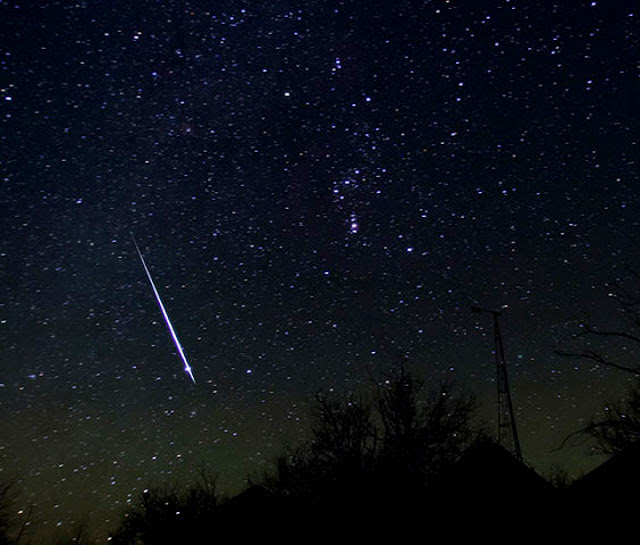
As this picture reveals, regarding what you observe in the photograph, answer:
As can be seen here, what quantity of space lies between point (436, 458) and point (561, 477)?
2713 centimetres

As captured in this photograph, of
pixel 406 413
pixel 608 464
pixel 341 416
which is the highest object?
pixel 341 416

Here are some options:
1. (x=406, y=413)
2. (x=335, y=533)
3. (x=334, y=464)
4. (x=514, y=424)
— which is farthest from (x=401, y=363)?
(x=335, y=533)

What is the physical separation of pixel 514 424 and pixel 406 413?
7871 millimetres

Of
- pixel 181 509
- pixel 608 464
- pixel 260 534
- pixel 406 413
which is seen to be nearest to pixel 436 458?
pixel 406 413

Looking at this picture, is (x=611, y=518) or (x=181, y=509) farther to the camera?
(x=181, y=509)

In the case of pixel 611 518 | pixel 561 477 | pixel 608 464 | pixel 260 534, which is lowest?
pixel 561 477

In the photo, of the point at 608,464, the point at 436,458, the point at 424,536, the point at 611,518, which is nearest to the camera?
the point at 611,518

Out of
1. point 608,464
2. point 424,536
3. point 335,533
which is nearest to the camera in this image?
point 608,464

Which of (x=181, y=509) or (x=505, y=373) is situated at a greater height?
(x=181, y=509)

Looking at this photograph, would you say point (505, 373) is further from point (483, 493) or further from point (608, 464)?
point (608, 464)

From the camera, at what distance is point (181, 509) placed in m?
39.3

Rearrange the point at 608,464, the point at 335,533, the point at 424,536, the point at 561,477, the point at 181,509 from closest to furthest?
the point at 608,464 → the point at 424,536 → the point at 335,533 → the point at 181,509 → the point at 561,477

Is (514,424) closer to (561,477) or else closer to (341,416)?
(341,416)

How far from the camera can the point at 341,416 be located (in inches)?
1025
